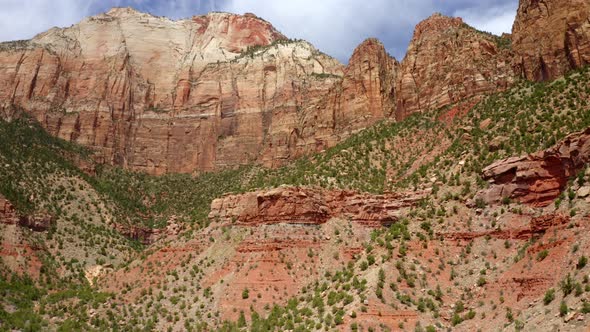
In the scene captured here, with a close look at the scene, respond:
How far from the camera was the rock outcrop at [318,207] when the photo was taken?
5853cm

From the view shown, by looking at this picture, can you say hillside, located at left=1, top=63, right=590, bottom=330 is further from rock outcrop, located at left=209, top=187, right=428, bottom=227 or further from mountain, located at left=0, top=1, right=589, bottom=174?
mountain, located at left=0, top=1, right=589, bottom=174

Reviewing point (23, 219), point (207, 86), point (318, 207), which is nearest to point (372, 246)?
point (318, 207)

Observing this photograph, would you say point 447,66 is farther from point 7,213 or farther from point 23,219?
point 7,213

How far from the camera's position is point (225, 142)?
113 metres

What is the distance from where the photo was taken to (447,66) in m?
74.8

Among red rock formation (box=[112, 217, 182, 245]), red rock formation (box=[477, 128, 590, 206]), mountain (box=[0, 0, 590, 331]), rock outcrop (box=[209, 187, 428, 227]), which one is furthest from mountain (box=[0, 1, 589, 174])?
red rock formation (box=[477, 128, 590, 206])

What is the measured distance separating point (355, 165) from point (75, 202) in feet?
133

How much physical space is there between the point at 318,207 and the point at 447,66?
84.9 feet

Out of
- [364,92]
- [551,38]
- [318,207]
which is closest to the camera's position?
[318,207]

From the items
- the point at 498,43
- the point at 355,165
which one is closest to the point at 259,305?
the point at 355,165

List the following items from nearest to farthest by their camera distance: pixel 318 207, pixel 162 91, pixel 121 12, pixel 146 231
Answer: pixel 318 207
pixel 146 231
pixel 162 91
pixel 121 12

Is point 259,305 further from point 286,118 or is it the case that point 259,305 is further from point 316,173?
point 286,118

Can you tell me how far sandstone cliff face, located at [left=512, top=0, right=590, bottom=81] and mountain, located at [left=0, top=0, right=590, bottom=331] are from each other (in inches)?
8.4

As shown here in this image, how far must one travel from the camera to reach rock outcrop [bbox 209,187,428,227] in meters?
58.5
